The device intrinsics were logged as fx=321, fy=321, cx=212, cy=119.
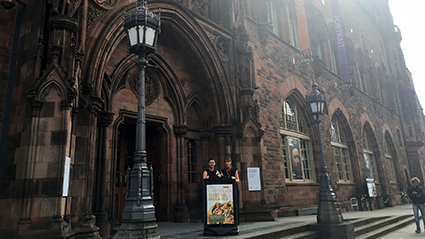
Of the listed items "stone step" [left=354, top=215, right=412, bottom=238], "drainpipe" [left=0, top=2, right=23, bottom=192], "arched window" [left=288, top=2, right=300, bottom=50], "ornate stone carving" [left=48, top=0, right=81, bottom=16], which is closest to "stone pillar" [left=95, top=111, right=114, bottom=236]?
"drainpipe" [left=0, top=2, right=23, bottom=192]

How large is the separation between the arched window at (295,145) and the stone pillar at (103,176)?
27.2 feet

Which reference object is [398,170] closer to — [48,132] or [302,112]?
[302,112]

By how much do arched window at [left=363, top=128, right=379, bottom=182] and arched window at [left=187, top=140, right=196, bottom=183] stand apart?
1587cm

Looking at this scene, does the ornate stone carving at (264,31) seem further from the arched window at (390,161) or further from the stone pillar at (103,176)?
the arched window at (390,161)

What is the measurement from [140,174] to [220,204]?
2.58 metres

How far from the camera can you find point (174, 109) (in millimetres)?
10734

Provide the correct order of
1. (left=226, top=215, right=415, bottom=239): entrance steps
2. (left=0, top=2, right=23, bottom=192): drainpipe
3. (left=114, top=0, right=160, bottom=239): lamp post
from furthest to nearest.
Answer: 1. (left=226, top=215, right=415, bottom=239): entrance steps
2. (left=0, top=2, right=23, bottom=192): drainpipe
3. (left=114, top=0, right=160, bottom=239): lamp post

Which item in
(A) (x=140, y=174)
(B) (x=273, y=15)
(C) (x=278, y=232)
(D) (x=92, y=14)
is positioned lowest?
(C) (x=278, y=232)

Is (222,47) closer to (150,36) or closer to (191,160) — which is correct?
(191,160)

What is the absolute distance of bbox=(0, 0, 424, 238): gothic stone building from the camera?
222 inches

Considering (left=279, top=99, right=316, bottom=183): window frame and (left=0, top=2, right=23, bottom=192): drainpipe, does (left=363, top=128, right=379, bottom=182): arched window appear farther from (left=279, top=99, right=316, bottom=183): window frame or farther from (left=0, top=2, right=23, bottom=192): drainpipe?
(left=0, top=2, right=23, bottom=192): drainpipe

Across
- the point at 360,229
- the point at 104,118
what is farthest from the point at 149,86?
the point at 360,229

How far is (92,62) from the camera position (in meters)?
7.04

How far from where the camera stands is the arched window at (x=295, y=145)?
1449 cm
